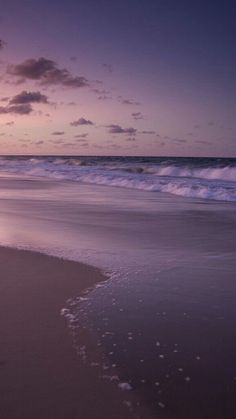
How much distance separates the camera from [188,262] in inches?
226

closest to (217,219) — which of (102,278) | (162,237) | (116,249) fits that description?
(162,237)

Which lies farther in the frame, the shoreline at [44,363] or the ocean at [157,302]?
the ocean at [157,302]

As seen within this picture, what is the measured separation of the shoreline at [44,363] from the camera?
8.29 feet

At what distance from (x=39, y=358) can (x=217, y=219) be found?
7.60m

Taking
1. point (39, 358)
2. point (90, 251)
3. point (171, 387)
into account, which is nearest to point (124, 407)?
point (171, 387)

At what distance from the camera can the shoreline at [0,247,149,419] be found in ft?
8.29

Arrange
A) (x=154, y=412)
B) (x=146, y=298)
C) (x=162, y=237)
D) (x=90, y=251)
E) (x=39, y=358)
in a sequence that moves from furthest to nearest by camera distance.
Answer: (x=162, y=237), (x=90, y=251), (x=146, y=298), (x=39, y=358), (x=154, y=412)

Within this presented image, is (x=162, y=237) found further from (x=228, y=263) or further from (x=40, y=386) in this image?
(x=40, y=386)

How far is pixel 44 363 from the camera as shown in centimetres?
299

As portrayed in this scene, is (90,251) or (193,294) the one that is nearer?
(193,294)

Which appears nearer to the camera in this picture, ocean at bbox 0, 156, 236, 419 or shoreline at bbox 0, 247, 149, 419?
shoreline at bbox 0, 247, 149, 419

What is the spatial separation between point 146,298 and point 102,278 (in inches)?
31.1

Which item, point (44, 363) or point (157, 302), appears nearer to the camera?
point (44, 363)

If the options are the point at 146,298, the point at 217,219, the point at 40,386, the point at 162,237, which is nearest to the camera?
the point at 40,386
